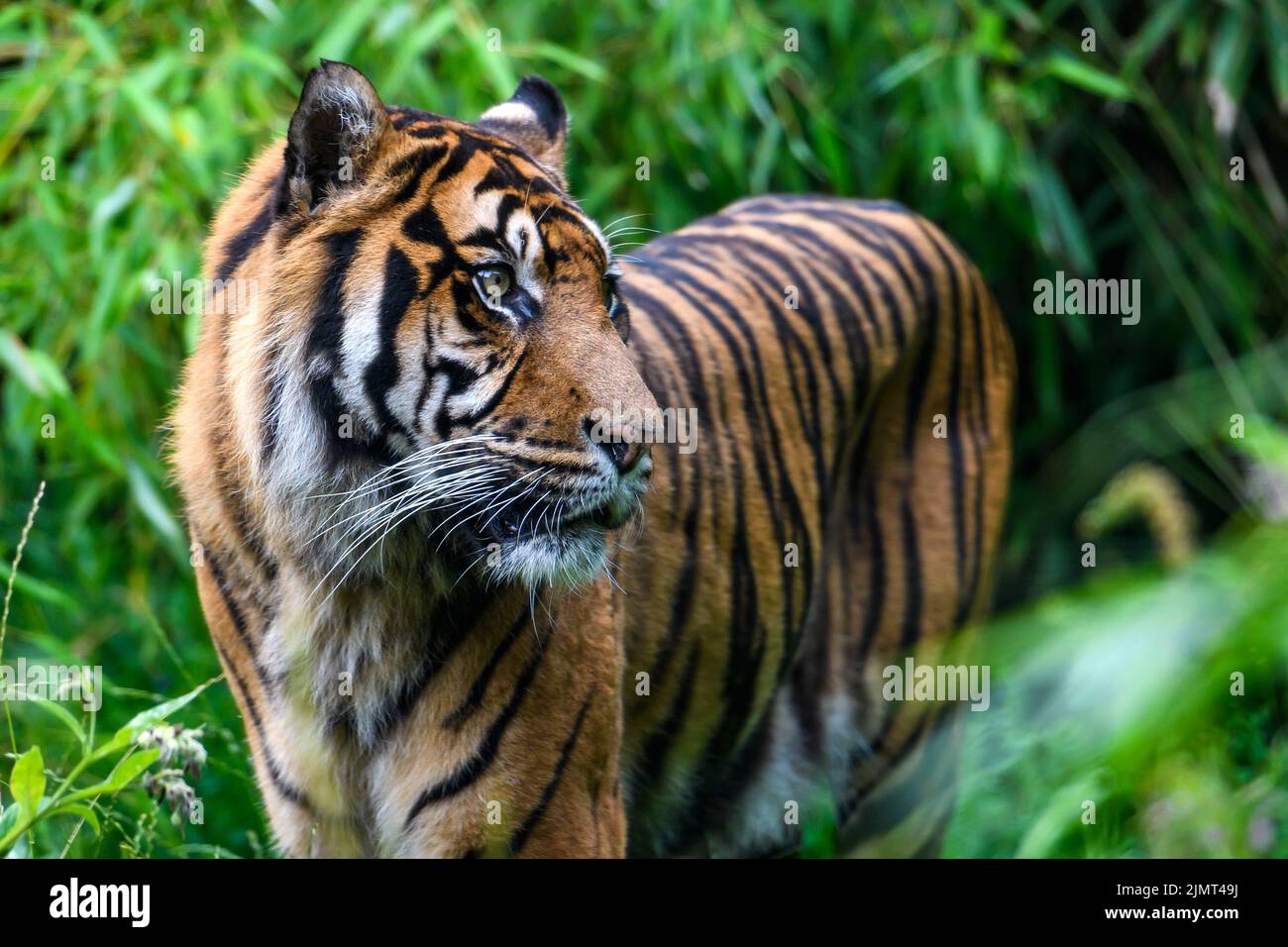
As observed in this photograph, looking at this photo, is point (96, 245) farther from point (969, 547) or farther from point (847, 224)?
point (969, 547)

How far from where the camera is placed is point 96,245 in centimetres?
343

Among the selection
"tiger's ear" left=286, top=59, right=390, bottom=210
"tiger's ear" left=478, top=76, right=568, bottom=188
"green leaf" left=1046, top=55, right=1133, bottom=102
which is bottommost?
"tiger's ear" left=286, top=59, right=390, bottom=210

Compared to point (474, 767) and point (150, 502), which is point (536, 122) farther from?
point (150, 502)

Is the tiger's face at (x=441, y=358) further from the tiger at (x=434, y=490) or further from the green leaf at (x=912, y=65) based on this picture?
the green leaf at (x=912, y=65)

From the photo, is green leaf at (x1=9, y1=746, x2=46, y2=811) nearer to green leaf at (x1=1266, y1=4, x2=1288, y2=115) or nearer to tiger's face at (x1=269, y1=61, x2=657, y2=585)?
tiger's face at (x1=269, y1=61, x2=657, y2=585)

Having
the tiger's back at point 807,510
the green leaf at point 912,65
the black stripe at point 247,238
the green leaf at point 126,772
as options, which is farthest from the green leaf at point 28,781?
the green leaf at point 912,65

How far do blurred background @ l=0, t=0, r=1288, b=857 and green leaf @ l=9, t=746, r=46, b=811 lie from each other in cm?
86

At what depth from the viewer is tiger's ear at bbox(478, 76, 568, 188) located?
2311mm

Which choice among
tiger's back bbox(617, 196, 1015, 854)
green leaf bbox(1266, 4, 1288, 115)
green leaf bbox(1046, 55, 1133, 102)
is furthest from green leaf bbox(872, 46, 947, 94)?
green leaf bbox(1266, 4, 1288, 115)

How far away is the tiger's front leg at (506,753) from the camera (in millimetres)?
1965

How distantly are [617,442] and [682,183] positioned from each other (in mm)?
2478

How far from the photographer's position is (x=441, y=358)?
74.4 inches
